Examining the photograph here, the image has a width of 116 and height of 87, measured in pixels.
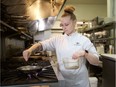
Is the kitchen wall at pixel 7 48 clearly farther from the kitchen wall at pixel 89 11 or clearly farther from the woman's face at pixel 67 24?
the kitchen wall at pixel 89 11

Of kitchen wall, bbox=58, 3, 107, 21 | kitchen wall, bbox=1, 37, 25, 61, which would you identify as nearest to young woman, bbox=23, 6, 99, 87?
kitchen wall, bbox=1, 37, 25, 61

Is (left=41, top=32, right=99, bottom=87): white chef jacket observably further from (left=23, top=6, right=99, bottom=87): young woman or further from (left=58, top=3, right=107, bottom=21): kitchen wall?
(left=58, top=3, right=107, bottom=21): kitchen wall

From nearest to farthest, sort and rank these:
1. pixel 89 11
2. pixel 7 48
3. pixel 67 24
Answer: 1. pixel 67 24
2. pixel 7 48
3. pixel 89 11

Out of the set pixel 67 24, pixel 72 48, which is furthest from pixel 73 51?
pixel 67 24

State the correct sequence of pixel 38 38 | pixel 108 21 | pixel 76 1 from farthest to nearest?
pixel 38 38
pixel 76 1
pixel 108 21

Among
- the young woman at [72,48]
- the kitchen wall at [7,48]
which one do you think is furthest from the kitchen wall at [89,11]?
the young woman at [72,48]

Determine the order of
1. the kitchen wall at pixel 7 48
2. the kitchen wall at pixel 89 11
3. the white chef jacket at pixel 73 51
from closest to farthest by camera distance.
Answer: the white chef jacket at pixel 73 51
the kitchen wall at pixel 7 48
the kitchen wall at pixel 89 11

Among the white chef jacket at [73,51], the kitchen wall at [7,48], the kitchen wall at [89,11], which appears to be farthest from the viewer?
the kitchen wall at [89,11]

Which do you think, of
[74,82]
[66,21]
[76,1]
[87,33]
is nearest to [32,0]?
[66,21]

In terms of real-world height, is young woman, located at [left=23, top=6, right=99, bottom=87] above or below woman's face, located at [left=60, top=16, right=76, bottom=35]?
below

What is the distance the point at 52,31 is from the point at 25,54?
6368mm

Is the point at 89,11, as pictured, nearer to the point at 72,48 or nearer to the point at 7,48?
the point at 7,48

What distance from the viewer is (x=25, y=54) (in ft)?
4.99

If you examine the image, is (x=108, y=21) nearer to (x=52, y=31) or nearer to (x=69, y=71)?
(x=69, y=71)
